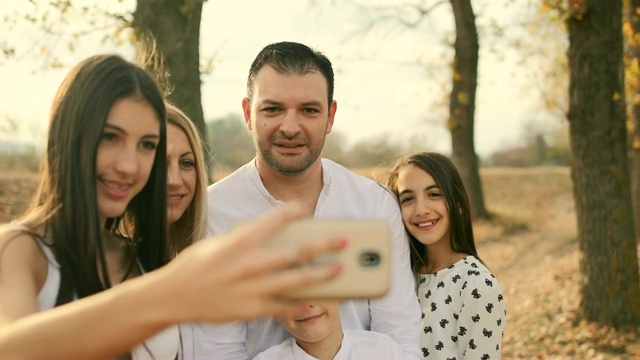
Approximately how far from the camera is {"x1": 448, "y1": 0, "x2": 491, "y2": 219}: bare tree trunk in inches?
591

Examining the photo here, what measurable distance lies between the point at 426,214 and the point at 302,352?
1100mm

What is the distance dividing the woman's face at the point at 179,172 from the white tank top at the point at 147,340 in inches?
34.8

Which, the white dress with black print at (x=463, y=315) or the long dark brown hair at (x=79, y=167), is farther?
the white dress with black print at (x=463, y=315)

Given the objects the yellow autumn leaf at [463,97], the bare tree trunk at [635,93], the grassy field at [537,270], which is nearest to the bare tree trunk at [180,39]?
the grassy field at [537,270]

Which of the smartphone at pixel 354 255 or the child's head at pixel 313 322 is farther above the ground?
the smartphone at pixel 354 255

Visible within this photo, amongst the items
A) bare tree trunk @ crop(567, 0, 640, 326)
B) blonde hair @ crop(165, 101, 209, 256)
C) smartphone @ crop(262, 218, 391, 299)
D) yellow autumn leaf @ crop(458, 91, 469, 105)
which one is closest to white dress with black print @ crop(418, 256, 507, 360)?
blonde hair @ crop(165, 101, 209, 256)

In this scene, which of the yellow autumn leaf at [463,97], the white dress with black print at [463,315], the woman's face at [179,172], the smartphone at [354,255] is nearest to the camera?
the smartphone at [354,255]

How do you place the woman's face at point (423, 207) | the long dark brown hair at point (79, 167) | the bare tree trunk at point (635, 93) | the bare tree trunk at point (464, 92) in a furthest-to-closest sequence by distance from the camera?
the bare tree trunk at point (464, 92) → the bare tree trunk at point (635, 93) → the woman's face at point (423, 207) → the long dark brown hair at point (79, 167)

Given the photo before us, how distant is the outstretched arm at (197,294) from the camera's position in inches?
45.3

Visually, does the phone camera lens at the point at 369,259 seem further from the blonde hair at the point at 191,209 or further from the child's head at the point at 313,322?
the blonde hair at the point at 191,209

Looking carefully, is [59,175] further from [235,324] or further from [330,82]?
[330,82]

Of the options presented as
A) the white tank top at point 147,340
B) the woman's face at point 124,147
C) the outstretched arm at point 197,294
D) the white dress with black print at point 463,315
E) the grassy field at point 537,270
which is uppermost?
the woman's face at point 124,147

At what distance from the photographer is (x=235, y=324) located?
337cm

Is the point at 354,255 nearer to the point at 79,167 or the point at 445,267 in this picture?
the point at 79,167
